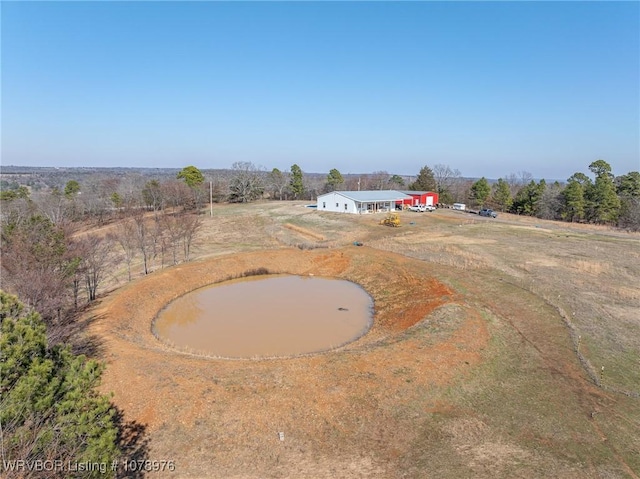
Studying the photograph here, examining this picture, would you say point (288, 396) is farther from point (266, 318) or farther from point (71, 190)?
point (71, 190)

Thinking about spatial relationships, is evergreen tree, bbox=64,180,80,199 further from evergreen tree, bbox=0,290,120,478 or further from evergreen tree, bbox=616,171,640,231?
evergreen tree, bbox=616,171,640,231

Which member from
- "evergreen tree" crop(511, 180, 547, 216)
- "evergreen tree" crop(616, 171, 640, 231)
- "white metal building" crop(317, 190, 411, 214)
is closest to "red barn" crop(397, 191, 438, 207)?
"white metal building" crop(317, 190, 411, 214)

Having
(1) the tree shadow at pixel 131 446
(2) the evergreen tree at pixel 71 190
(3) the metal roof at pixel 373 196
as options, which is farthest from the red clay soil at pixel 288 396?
(2) the evergreen tree at pixel 71 190

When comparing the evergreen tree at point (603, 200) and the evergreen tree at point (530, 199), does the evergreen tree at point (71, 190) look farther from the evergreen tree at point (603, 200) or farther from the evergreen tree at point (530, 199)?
the evergreen tree at point (603, 200)

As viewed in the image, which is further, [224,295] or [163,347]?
[224,295]

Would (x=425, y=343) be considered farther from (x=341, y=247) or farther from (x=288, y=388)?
(x=341, y=247)

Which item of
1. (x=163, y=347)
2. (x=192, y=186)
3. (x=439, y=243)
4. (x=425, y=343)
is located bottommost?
(x=163, y=347)

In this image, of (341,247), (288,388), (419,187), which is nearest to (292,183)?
(419,187)
